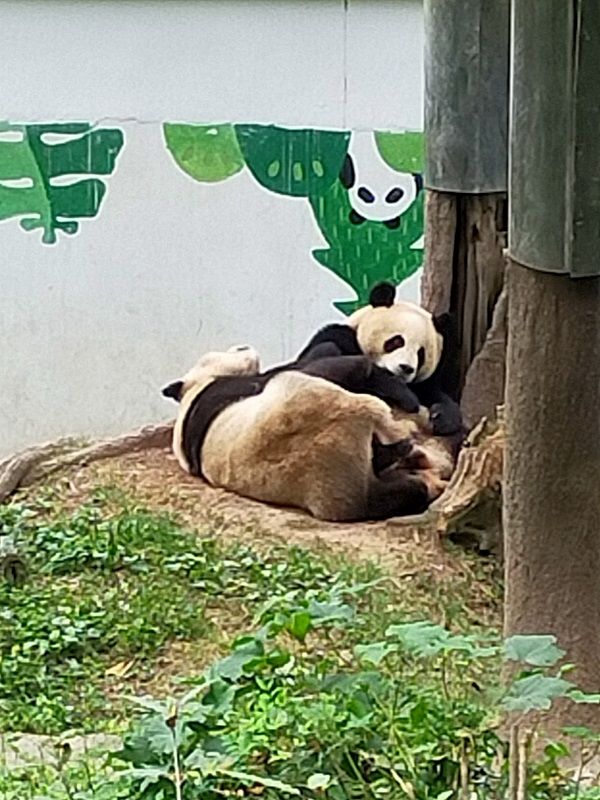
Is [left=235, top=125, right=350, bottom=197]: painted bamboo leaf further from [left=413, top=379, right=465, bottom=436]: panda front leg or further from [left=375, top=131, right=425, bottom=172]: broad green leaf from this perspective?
[left=413, top=379, right=465, bottom=436]: panda front leg

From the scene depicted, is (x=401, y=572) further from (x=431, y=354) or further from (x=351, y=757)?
(x=351, y=757)

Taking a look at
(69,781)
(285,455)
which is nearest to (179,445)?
(285,455)

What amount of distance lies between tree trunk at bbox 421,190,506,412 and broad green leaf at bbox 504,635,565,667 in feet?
8.17

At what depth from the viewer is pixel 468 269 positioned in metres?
4.96

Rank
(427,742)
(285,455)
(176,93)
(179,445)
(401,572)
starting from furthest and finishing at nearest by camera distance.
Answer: (176,93) < (179,445) < (285,455) < (401,572) < (427,742)

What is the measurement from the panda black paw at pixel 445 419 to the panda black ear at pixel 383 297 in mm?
377

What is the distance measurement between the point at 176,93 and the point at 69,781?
349 cm

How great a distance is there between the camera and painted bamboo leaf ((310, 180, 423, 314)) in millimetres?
5859

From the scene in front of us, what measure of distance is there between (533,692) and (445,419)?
276 centimetres

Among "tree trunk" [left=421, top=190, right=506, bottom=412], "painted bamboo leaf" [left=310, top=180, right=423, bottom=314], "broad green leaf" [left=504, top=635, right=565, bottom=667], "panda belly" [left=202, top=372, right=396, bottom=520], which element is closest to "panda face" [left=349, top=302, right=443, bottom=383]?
"tree trunk" [left=421, top=190, right=506, bottom=412]

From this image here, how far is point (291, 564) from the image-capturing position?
4266 millimetres

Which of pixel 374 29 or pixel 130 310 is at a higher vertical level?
pixel 374 29

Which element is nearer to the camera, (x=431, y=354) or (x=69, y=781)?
(x=69, y=781)

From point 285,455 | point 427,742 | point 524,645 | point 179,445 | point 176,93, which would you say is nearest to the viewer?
point 524,645
